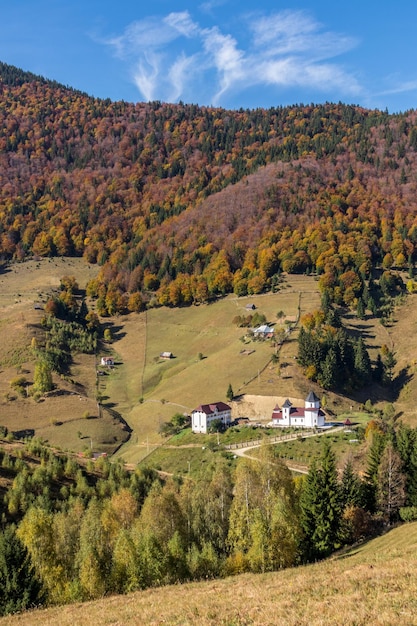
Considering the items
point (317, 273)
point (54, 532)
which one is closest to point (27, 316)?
point (317, 273)

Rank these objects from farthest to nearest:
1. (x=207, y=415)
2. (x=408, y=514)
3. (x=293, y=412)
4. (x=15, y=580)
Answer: (x=207, y=415)
(x=293, y=412)
(x=408, y=514)
(x=15, y=580)

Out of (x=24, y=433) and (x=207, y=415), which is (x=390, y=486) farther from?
(x=24, y=433)

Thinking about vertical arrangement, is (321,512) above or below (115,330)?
below

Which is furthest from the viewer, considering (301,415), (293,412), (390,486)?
(293,412)

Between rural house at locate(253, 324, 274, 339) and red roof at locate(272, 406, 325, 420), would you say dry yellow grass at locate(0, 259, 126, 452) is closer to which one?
red roof at locate(272, 406, 325, 420)

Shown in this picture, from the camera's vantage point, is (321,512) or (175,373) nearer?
(321,512)

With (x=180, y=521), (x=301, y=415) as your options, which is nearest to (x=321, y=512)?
(x=180, y=521)

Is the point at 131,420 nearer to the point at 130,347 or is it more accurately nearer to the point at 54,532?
the point at 130,347
